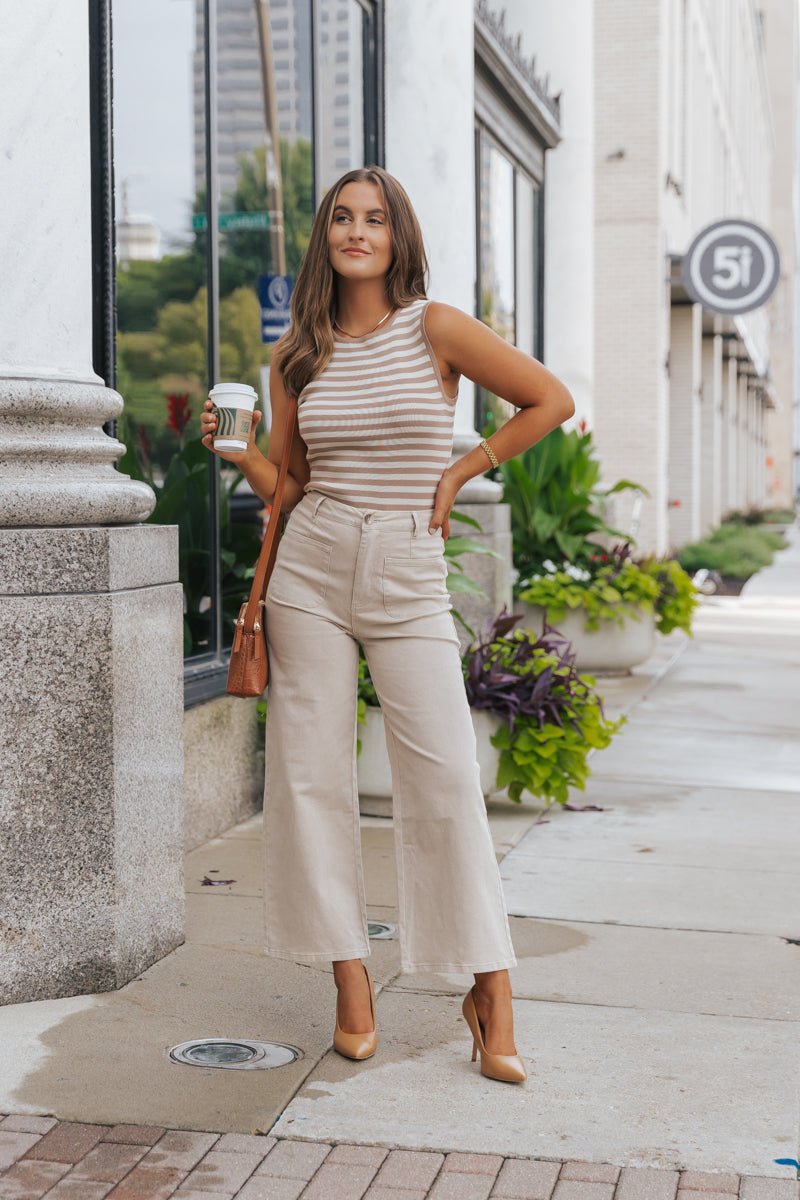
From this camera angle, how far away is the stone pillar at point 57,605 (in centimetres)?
423

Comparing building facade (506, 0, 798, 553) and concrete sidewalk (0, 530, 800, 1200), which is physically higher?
building facade (506, 0, 798, 553)

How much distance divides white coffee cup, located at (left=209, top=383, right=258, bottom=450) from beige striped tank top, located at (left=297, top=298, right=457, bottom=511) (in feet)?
0.89

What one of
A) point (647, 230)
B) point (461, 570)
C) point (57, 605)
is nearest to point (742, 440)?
point (647, 230)

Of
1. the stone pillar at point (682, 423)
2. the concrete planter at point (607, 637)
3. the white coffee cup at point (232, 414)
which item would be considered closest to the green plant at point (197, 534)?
the white coffee cup at point (232, 414)

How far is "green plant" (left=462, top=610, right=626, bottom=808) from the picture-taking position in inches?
256

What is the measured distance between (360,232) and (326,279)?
0.15 meters

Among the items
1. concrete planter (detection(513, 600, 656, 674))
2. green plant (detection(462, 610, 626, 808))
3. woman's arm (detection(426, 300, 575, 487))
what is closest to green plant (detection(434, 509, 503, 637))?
green plant (detection(462, 610, 626, 808))

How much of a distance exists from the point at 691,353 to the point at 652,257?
4.83m

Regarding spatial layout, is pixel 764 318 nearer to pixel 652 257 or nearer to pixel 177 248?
pixel 652 257

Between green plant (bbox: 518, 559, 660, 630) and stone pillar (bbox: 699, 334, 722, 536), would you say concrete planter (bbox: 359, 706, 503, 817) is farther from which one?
stone pillar (bbox: 699, 334, 722, 536)

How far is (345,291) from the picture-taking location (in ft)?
12.6

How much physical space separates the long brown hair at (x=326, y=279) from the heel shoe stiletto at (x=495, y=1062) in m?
1.55

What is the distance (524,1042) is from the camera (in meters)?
4.00

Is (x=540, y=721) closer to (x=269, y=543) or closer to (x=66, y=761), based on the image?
(x=66, y=761)
